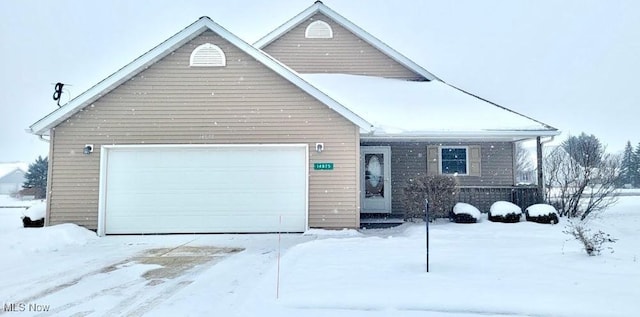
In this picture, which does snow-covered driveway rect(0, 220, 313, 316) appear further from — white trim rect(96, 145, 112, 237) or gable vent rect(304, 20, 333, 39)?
gable vent rect(304, 20, 333, 39)

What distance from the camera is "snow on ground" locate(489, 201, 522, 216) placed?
11.1 meters

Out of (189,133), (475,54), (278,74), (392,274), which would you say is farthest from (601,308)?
(475,54)

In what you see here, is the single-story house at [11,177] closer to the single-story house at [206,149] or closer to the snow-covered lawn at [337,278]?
the single-story house at [206,149]

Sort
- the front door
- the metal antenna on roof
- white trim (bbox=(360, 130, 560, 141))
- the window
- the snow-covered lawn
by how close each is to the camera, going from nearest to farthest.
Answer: the snow-covered lawn < white trim (bbox=(360, 130, 560, 141)) < the metal antenna on roof < the front door < the window

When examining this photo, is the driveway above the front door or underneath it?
underneath

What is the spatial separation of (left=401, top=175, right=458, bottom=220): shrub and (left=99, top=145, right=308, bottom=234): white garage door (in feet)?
9.91

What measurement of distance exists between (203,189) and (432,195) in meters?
6.02

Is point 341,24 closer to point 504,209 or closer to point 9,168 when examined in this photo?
point 504,209

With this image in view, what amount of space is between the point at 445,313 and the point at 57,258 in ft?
23.0

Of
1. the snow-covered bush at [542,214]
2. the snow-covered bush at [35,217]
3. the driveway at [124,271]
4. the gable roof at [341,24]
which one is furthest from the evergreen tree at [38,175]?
the snow-covered bush at [542,214]

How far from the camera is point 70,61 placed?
157 feet

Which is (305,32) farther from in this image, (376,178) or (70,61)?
(70,61)

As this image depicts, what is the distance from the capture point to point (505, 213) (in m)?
11.0

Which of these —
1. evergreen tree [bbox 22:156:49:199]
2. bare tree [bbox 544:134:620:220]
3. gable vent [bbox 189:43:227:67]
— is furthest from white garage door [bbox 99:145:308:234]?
evergreen tree [bbox 22:156:49:199]
